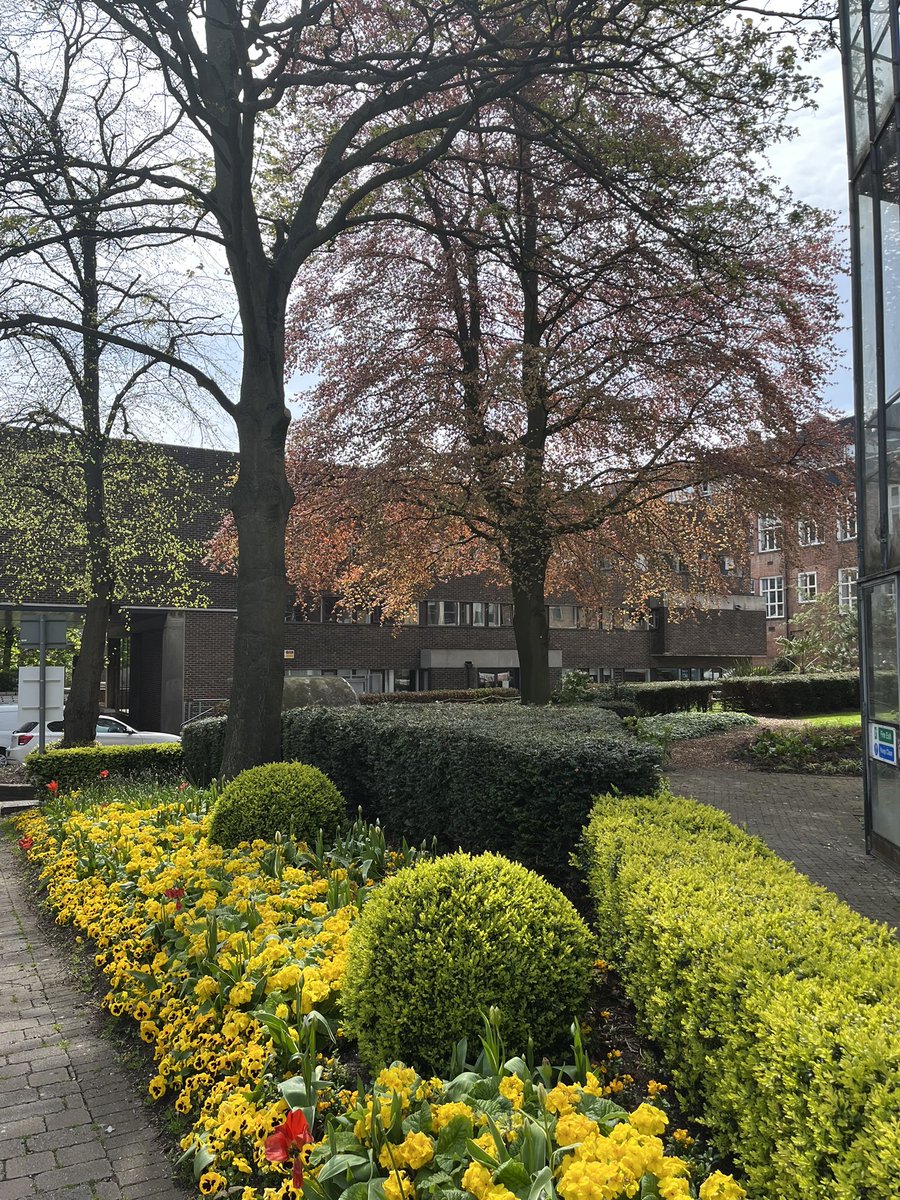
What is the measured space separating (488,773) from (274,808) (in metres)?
1.92

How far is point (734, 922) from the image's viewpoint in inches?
123

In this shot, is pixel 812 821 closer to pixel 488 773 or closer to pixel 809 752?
pixel 809 752

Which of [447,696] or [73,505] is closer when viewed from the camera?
[73,505]

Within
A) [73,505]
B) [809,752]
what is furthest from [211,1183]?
[73,505]

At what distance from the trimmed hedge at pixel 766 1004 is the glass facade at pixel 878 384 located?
5348 millimetres

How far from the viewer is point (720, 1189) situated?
239 centimetres

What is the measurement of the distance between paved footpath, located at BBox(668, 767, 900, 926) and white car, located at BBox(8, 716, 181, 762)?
1205 centimetres

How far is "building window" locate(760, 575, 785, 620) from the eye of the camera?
47.3 m

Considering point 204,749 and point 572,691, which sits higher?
point 572,691

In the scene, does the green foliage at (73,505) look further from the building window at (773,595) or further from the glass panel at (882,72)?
the building window at (773,595)

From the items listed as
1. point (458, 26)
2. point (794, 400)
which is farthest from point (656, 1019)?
point (794, 400)

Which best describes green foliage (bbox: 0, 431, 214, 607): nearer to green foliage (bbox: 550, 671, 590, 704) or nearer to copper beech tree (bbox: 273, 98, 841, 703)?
copper beech tree (bbox: 273, 98, 841, 703)

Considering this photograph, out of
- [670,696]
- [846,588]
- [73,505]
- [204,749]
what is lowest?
[670,696]

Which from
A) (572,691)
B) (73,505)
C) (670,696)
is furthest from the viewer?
(670,696)
